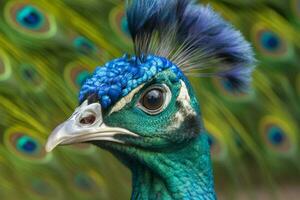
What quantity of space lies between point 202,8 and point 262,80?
126 centimetres

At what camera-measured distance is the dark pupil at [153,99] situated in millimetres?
1457

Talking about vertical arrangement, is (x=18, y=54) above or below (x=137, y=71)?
above

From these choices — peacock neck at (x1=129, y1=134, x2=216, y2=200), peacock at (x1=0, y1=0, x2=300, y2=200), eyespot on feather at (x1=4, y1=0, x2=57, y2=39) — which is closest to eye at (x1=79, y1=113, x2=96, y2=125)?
peacock neck at (x1=129, y1=134, x2=216, y2=200)

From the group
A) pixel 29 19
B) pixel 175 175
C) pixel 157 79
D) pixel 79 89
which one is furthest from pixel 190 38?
pixel 29 19

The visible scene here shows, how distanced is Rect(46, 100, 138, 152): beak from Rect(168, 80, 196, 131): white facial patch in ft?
0.30

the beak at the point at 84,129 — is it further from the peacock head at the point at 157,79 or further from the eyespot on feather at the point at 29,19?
the eyespot on feather at the point at 29,19

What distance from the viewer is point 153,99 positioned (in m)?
1.46

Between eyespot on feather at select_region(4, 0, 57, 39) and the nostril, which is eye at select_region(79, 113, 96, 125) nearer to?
the nostril

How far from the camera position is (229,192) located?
9.98 feet

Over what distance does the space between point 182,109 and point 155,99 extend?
6cm

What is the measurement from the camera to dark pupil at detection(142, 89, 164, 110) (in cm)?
146

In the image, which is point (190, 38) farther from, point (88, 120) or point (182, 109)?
point (88, 120)

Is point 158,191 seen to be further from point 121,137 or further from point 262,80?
point 262,80

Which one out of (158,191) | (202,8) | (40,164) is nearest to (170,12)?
(202,8)
